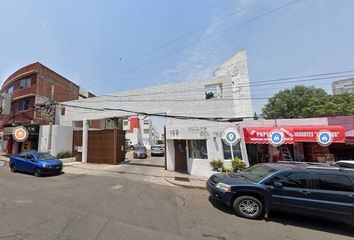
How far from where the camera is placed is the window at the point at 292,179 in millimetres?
6540

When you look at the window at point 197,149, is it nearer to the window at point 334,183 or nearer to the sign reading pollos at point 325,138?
the sign reading pollos at point 325,138

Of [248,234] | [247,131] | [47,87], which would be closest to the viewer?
[248,234]

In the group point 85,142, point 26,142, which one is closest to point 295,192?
point 85,142

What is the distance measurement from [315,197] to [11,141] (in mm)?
30580

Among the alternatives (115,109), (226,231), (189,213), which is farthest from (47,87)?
(226,231)

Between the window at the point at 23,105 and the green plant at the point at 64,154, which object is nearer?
the green plant at the point at 64,154

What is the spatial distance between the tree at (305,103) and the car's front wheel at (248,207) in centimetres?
2258

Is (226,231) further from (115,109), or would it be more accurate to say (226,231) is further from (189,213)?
(115,109)

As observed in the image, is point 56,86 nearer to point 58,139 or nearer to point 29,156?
point 58,139

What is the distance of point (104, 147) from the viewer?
1961 centimetres

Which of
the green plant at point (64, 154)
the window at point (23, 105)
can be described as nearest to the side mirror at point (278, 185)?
the green plant at point (64, 154)

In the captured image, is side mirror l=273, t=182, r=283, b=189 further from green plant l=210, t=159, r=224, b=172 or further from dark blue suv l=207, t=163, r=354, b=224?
green plant l=210, t=159, r=224, b=172

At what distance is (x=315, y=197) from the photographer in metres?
6.25

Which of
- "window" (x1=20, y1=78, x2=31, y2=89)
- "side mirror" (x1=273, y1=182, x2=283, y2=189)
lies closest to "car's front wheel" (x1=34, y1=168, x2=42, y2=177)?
"side mirror" (x1=273, y1=182, x2=283, y2=189)
